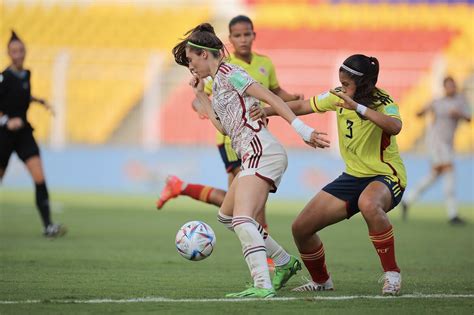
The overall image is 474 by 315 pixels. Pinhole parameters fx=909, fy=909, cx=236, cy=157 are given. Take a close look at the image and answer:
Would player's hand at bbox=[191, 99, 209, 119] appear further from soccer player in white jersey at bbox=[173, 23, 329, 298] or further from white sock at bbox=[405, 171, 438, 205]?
white sock at bbox=[405, 171, 438, 205]

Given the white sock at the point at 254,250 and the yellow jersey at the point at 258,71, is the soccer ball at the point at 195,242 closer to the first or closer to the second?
the white sock at the point at 254,250

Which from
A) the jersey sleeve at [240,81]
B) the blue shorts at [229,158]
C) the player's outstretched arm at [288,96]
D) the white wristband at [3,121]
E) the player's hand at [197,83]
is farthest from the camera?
the white wristband at [3,121]

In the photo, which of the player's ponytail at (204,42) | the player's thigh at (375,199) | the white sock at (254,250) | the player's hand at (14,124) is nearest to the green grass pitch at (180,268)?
the white sock at (254,250)

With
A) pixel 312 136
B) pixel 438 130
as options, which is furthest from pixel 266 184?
pixel 438 130

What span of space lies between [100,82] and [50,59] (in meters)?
1.54

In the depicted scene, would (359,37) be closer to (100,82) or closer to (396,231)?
(100,82)

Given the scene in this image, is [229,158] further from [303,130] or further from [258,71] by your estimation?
[303,130]

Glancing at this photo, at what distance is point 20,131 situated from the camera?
1250 centimetres

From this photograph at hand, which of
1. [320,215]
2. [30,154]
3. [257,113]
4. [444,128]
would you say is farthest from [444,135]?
[257,113]

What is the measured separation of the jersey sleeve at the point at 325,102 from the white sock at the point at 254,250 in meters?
1.36

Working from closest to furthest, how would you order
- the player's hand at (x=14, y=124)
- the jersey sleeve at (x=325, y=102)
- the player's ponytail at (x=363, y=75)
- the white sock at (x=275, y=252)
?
the player's ponytail at (x=363, y=75) < the white sock at (x=275, y=252) < the jersey sleeve at (x=325, y=102) < the player's hand at (x=14, y=124)

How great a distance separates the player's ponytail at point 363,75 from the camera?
7.52 meters

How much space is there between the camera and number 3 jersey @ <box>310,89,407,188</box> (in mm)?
7719

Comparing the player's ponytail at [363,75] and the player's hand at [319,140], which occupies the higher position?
the player's ponytail at [363,75]
